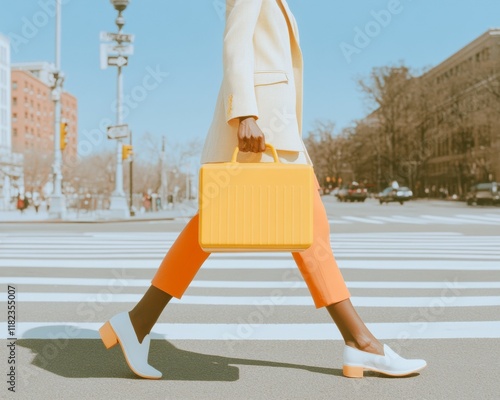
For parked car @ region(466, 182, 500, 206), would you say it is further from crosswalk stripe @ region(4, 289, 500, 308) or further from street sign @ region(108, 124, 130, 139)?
crosswalk stripe @ region(4, 289, 500, 308)

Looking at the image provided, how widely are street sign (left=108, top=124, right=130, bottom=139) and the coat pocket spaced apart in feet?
67.4

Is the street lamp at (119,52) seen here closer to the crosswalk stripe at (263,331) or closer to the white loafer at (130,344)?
the crosswalk stripe at (263,331)

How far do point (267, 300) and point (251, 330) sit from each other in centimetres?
119

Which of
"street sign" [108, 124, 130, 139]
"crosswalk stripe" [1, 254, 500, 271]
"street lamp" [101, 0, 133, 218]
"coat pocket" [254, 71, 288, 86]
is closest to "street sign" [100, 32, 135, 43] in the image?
"street lamp" [101, 0, 133, 218]

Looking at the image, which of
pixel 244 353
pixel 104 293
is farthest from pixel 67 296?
pixel 244 353

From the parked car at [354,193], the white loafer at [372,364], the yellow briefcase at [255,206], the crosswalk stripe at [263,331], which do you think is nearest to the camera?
the yellow briefcase at [255,206]

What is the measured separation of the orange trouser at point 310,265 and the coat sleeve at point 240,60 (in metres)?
0.50

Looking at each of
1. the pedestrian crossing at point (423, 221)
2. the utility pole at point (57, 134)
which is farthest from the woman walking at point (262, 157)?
the utility pole at point (57, 134)

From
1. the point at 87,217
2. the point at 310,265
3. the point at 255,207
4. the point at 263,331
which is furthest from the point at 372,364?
the point at 87,217

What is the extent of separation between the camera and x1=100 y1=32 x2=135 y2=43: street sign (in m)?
23.4

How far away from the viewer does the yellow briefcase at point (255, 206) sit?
112 inches

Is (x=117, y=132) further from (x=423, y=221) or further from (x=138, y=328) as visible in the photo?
(x=138, y=328)

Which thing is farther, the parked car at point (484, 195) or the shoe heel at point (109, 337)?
the parked car at point (484, 195)

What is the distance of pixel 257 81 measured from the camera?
3.12m
